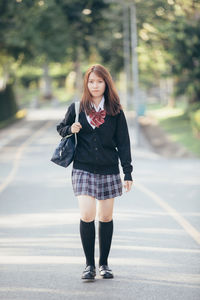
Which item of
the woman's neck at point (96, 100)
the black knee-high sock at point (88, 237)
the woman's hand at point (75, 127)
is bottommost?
the black knee-high sock at point (88, 237)

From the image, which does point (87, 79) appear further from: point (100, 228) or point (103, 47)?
point (103, 47)

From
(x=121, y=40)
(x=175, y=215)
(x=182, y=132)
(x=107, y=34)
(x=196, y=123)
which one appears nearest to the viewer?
(x=175, y=215)

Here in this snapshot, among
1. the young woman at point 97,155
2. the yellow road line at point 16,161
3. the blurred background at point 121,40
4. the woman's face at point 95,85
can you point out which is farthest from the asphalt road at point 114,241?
the blurred background at point 121,40

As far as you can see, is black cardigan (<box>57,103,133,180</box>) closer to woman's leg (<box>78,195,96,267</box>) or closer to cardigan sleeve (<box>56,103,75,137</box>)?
cardigan sleeve (<box>56,103,75,137</box>)

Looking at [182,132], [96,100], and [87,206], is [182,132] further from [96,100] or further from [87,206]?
[87,206]

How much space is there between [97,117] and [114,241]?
2249 mm

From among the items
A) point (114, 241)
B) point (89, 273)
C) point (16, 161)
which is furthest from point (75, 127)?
point (16, 161)

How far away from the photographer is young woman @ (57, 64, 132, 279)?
5543 millimetres

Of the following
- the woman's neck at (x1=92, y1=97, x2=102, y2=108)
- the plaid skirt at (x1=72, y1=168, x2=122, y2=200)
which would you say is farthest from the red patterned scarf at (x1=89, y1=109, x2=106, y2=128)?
the plaid skirt at (x1=72, y1=168, x2=122, y2=200)

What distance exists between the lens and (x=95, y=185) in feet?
18.3

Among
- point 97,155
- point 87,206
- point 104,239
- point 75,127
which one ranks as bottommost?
point 104,239

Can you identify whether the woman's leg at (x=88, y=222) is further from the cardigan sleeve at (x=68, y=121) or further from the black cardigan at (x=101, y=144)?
the cardigan sleeve at (x=68, y=121)

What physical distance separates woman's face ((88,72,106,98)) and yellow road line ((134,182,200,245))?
2.53 metres

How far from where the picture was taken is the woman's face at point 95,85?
5582 mm
